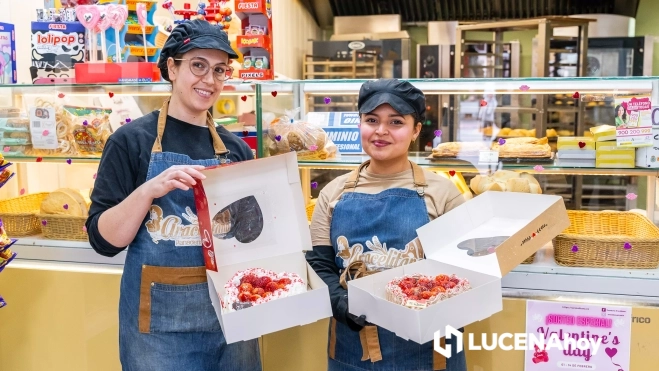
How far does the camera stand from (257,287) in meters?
1.84

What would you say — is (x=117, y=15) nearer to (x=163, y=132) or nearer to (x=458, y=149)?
(x=163, y=132)

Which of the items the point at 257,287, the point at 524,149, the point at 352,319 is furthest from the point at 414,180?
the point at 524,149

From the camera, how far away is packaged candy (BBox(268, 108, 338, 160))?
2678 mm

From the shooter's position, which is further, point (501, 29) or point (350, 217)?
point (501, 29)

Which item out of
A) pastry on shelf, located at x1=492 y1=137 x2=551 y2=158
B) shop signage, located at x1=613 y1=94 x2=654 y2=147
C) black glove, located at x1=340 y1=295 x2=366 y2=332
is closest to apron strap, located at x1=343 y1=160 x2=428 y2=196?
black glove, located at x1=340 y1=295 x2=366 y2=332

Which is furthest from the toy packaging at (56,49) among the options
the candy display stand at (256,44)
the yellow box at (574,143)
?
the yellow box at (574,143)

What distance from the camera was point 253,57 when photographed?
2838 millimetres

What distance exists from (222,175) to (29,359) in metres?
1.59

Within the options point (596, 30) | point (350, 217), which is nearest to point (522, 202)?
point (350, 217)

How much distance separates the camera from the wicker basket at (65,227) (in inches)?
109

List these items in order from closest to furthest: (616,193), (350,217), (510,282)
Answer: (350,217)
(510,282)
(616,193)

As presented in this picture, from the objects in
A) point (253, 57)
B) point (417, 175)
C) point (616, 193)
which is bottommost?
point (616, 193)

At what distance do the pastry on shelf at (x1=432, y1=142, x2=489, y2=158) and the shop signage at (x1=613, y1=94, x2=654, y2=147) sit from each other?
0.50 metres

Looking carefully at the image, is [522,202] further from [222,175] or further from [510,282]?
[222,175]
